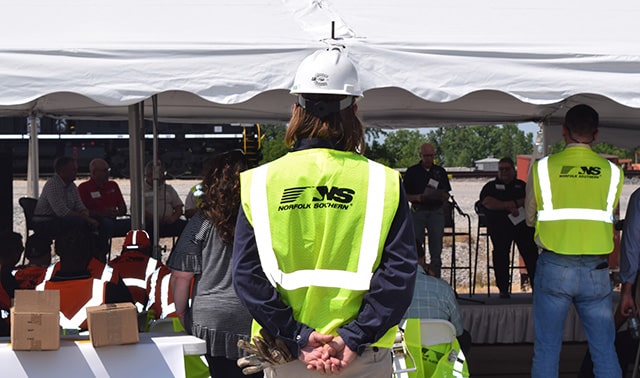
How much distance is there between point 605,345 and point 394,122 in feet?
18.3

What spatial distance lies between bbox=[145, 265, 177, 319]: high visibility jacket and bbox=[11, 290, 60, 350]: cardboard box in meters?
0.93

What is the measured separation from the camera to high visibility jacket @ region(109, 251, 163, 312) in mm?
5520

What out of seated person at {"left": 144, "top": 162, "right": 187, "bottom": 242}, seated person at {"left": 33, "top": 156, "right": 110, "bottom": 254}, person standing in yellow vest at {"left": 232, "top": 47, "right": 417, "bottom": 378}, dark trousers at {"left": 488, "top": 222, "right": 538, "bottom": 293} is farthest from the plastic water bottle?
seated person at {"left": 144, "top": 162, "right": 187, "bottom": 242}

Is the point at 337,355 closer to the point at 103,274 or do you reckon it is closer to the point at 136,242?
the point at 103,274

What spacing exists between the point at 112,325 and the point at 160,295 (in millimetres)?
1172

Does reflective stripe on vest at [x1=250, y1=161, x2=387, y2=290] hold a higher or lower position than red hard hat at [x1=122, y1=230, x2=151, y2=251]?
higher

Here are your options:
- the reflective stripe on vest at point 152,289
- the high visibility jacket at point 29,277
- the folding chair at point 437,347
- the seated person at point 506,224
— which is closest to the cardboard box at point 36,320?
the high visibility jacket at point 29,277

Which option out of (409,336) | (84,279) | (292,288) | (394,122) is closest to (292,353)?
(292,288)

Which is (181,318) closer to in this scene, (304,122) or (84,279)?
(84,279)

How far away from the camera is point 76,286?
4602 mm

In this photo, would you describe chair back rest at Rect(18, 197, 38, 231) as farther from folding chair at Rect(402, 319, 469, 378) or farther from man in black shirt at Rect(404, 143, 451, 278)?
folding chair at Rect(402, 319, 469, 378)

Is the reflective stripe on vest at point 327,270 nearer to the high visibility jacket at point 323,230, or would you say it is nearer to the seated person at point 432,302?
the high visibility jacket at point 323,230

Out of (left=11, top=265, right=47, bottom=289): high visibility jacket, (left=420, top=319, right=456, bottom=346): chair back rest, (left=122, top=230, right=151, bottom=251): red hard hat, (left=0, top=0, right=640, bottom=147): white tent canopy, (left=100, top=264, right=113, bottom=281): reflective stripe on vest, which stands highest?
(left=0, top=0, right=640, bottom=147): white tent canopy

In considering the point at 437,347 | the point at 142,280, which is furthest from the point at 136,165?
the point at 437,347
